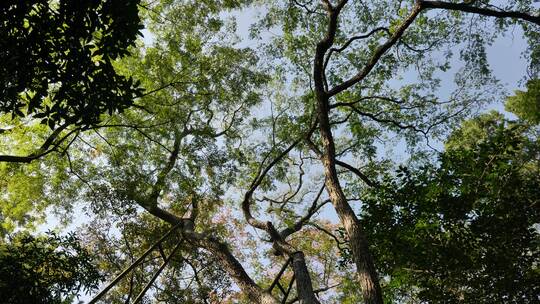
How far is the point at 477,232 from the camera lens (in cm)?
538

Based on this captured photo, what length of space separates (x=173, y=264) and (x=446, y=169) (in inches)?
307

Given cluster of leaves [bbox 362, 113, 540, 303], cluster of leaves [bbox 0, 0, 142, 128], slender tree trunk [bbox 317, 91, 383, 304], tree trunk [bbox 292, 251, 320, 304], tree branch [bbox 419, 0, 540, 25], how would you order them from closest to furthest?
cluster of leaves [bbox 0, 0, 142, 128], slender tree trunk [bbox 317, 91, 383, 304], cluster of leaves [bbox 362, 113, 540, 303], tree trunk [bbox 292, 251, 320, 304], tree branch [bbox 419, 0, 540, 25]

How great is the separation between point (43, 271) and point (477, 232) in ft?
20.9

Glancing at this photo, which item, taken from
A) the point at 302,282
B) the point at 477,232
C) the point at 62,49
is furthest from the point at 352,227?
the point at 62,49

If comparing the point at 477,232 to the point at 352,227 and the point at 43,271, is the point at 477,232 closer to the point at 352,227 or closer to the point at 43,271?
the point at 352,227

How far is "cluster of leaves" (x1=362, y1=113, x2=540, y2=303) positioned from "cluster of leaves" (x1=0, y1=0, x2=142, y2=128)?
4.53m

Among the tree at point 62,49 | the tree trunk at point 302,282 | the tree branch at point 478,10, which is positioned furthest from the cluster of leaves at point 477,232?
the tree at point 62,49

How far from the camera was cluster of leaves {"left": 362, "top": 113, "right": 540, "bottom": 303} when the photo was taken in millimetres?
5234

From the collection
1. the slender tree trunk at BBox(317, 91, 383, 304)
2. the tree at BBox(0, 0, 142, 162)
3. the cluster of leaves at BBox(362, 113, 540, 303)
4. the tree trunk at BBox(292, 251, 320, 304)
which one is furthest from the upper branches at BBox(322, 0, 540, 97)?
the tree at BBox(0, 0, 142, 162)

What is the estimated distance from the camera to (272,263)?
637 inches

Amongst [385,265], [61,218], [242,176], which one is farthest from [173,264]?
[385,265]

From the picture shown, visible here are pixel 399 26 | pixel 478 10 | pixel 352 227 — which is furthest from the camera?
pixel 399 26

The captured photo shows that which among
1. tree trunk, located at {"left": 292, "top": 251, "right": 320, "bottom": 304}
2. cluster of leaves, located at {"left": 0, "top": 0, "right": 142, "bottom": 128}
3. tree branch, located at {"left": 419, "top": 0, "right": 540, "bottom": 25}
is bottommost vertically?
tree trunk, located at {"left": 292, "top": 251, "right": 320, "bottom": 304}

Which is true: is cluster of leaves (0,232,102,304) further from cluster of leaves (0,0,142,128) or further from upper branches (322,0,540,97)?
upper branches (322,0,540,97)
